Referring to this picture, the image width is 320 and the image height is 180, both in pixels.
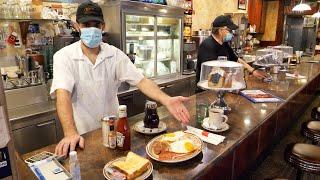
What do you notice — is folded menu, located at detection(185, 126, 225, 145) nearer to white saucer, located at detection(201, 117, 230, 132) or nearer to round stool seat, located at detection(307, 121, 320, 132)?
white saucer, located at detection(201, 117, 230, 132)

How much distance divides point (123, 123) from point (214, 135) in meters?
0.62

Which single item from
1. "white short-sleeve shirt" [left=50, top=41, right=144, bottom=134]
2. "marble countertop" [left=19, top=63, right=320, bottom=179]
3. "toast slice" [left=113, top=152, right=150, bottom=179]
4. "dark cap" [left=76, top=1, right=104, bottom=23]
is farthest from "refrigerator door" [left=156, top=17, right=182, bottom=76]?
"toast slice" [left=113, top=152, right=150, bottom=179]

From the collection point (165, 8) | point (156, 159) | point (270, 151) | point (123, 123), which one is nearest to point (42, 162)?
point (123, 123)

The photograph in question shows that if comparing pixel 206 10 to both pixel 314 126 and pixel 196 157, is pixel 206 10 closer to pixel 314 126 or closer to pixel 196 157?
pixel 314 126

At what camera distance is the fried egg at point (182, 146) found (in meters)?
1.35

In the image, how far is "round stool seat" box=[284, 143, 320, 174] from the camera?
71.0 inches

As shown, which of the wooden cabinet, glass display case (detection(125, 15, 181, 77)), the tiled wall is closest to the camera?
glass display case (detection(125, 15, 181, 77))

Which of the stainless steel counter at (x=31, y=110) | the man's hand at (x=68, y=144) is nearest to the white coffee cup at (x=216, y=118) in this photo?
the man's hand at (x=68, y=144)

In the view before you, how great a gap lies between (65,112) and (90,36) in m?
0.63

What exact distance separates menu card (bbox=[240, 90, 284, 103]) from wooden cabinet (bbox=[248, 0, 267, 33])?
6639 mm

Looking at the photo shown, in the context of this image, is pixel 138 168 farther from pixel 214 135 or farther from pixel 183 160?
pixel 214 135

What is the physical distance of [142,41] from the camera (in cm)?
429

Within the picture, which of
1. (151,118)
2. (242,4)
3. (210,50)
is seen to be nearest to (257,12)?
(242,4)

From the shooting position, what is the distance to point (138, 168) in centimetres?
111
